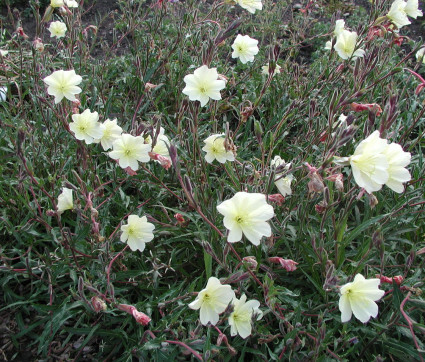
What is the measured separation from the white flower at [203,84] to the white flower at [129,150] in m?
0.35

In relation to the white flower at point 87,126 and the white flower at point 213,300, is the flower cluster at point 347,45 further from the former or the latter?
the white flower at point 213,300

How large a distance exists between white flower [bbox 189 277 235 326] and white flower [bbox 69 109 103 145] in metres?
0.98

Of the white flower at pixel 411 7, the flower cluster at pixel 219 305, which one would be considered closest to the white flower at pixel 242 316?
the flower cluster at pixel 219 305

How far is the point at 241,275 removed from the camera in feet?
5.32

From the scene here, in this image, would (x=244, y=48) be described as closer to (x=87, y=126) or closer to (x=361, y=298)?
(x=87, y=126)

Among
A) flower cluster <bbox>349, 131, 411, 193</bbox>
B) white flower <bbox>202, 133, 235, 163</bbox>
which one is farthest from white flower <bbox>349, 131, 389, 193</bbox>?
white flower <bbox>202, 133, 235, 163</bbox>

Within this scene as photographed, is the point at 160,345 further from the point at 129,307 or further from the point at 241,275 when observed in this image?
the point at 241,275

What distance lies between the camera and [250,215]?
5.20 feet

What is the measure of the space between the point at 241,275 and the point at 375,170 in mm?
629

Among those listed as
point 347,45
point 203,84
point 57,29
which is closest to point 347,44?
point 347,45

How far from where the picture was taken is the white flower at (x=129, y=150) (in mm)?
1936

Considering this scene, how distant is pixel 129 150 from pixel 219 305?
0.83 metres

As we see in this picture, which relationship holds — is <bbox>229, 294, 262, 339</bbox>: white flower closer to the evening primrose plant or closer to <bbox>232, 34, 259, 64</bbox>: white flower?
the evening primrose plant

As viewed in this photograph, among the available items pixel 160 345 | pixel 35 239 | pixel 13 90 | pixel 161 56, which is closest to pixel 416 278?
pixel 160 345
